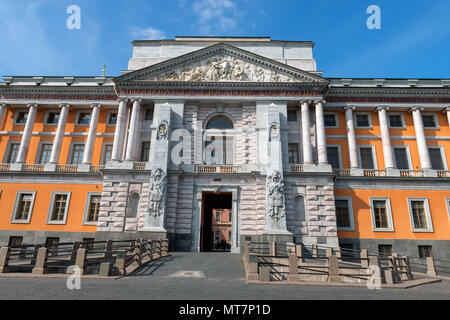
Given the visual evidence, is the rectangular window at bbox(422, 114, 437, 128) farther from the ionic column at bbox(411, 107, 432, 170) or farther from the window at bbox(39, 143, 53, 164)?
the window at bbox(39, 143, 53, 164)

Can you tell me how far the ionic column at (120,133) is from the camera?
27.5 meters

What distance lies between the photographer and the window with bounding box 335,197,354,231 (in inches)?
1042

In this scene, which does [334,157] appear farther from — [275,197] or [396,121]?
[275,197]

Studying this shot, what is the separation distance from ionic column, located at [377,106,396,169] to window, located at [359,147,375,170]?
4.10 ft

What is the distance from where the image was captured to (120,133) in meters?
28.3

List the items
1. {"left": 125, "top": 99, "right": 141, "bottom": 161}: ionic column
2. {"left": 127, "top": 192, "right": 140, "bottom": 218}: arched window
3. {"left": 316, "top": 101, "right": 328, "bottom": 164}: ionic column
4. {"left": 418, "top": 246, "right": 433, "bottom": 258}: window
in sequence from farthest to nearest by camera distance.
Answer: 1. {"left": 125, "top": 99, "right": 141, "bottom": 161}: ionic column
2. {"left": 316, "top": 101, "right": 328, "bottom": 164}: ionic column
3. {"left": 127, "top": 192, "right": 140, "bottom": 218}: arched window
4. {"left": 418, "top": 246, "right": 433, "bottom": 258}: window

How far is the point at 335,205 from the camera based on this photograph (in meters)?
26.9

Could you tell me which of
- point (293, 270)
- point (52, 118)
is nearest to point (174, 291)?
point (293, 270)

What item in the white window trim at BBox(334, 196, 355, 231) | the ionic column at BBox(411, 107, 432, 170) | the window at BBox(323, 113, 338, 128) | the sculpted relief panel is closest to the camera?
the white window trim at BBox(334, 196, 355, 231)

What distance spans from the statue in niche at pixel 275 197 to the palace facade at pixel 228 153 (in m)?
0.12

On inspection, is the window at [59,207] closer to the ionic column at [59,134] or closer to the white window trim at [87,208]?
the white window trim at [87,208]

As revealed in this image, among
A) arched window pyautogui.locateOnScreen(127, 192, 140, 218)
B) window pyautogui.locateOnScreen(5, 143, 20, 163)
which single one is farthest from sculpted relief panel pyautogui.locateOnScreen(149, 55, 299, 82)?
window pyautogui.locateOnScreen(5, 143, 20, 163)

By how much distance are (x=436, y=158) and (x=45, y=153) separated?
41.1 m
